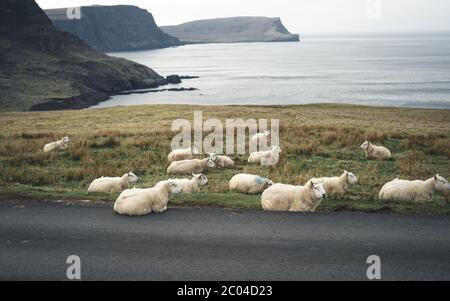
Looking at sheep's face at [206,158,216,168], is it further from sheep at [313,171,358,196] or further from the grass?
sheep at [313,171,358,196]

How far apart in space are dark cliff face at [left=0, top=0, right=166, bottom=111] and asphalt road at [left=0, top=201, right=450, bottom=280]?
82489 mm

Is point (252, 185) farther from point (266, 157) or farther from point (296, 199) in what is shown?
point (266, 157)

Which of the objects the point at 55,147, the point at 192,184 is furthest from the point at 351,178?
the point at 55,147

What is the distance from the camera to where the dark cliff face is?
99438mm

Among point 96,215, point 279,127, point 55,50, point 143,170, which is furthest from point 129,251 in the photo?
point 55,50

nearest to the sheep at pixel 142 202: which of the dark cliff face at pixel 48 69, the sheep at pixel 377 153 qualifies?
the sheep at pixel 377 153

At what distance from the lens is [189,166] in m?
19.2

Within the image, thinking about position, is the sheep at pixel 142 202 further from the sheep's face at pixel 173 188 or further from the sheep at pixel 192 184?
the sheep at pixel 192 184

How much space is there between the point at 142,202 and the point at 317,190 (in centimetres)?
473

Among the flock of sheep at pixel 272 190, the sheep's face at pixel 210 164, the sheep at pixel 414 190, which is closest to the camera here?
the flock of sheep at pixel 272 190

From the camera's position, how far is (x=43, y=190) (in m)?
14.9

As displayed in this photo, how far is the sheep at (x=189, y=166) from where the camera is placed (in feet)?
62.8

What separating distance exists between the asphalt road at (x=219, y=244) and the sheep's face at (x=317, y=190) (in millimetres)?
504

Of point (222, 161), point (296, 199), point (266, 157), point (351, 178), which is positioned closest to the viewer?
point (296, 199)
